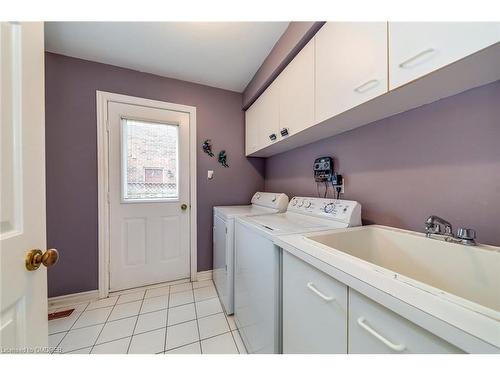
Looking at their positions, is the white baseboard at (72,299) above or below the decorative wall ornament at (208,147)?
below

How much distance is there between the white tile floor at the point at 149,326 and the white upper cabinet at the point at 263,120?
1713 millimetres

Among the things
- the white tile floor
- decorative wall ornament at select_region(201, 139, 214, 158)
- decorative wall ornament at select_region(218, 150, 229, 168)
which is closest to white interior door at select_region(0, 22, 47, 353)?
the white tile floor

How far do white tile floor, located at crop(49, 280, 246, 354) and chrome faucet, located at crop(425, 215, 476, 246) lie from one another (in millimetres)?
1378

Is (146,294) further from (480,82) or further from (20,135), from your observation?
(480,82)

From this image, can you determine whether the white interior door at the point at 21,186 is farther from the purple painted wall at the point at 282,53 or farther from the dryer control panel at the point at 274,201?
the dryer control panel at the point at 274,201

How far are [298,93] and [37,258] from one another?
1.62 metres

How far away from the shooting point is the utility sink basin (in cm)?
69

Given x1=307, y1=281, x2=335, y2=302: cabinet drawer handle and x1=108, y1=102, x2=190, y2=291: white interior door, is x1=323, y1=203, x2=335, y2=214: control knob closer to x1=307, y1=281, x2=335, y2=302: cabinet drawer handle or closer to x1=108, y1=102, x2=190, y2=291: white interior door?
x1=307, y1=281, x2=335, y2=302: cabinet drawer handle

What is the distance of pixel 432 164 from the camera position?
3.18 ft

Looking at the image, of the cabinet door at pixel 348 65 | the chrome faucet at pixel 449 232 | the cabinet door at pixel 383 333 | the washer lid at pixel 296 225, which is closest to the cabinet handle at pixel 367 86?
the cabinet door at pixel 348 65

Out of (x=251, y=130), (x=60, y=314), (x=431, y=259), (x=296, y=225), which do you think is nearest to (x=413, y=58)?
(x=431, y=259)

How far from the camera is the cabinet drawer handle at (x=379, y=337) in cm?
46
